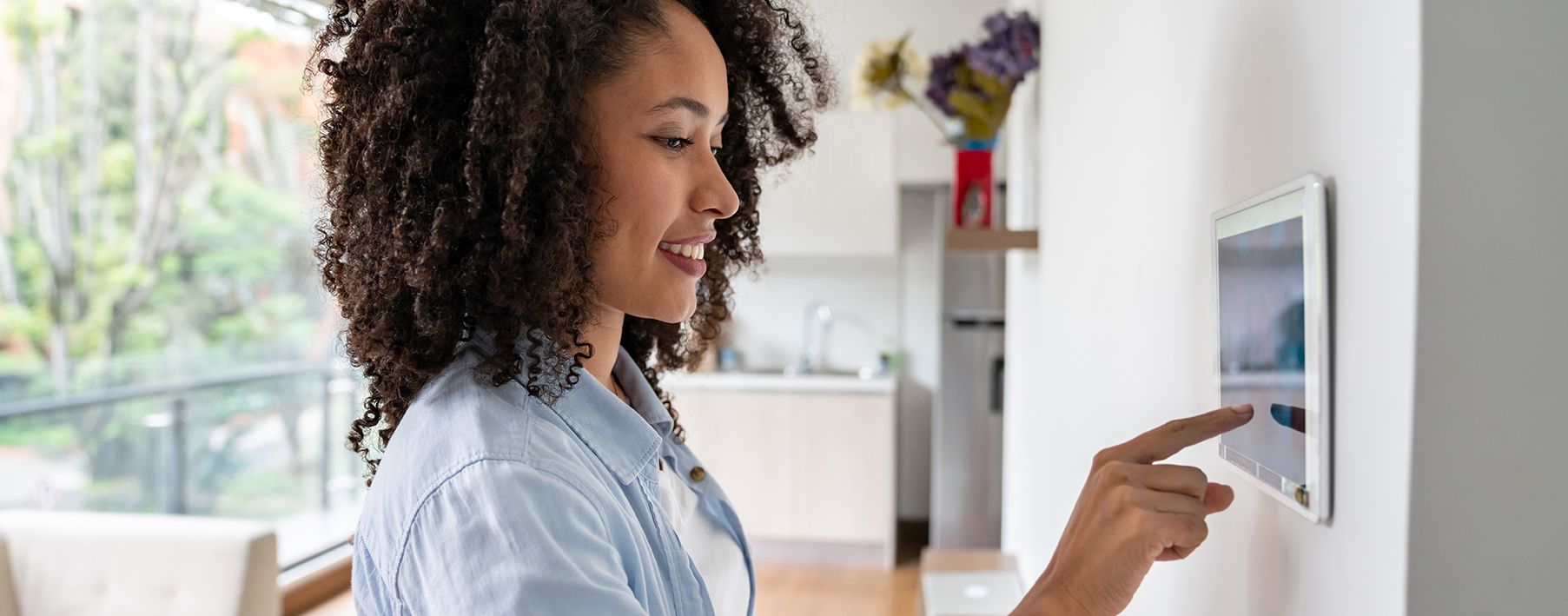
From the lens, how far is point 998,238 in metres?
2.52

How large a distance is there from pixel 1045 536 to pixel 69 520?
204 centimetres

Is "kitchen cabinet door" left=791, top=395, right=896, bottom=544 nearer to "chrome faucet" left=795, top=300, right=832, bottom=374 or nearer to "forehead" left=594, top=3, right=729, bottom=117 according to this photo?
"chrome faucet" left=795, top=300, right=832, bottom=374

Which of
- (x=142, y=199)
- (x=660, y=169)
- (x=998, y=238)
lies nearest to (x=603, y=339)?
(x=660, y=169)

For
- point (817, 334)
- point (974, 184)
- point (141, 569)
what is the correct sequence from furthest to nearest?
point (817, 334), point (974, 184), point (141, 569)

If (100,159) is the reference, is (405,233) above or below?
below

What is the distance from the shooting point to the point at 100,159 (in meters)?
3.60

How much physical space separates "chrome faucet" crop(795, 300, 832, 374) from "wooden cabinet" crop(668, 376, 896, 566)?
75 centimetres

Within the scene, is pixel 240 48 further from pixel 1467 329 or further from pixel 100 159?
pixel 1467 329

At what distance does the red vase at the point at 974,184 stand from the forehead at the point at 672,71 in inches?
71.3

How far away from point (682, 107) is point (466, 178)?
207 mm

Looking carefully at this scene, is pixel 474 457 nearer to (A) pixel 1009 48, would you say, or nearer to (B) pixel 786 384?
(A) pixel 1009 48

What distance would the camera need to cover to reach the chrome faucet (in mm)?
5660

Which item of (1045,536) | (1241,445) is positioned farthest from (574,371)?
(1045,536)

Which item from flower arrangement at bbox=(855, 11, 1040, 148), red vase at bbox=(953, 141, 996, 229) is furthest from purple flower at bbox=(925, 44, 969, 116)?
red vase at bbox=(953, 141, 996, 229)
